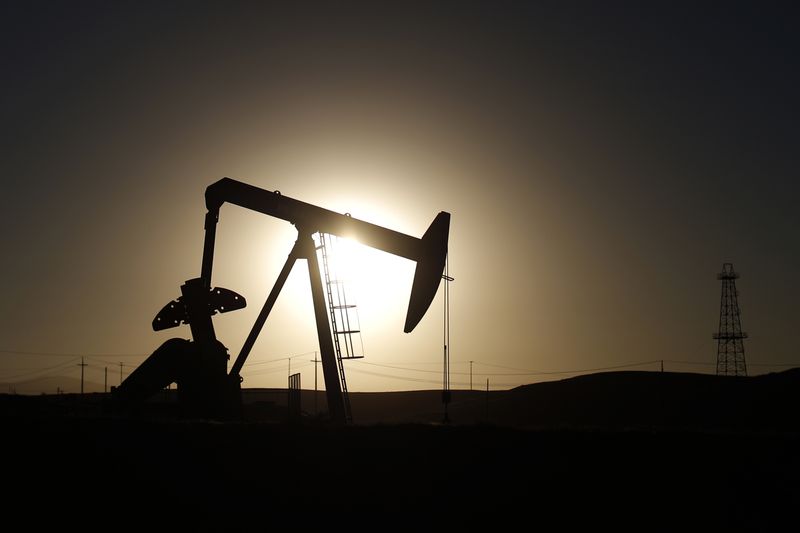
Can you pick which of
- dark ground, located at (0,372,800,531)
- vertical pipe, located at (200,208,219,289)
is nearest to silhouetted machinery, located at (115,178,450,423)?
vertical pipe, located at (200,208,219,289)

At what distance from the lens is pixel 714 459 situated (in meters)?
12.3

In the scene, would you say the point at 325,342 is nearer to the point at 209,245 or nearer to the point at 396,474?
the point at 209,245

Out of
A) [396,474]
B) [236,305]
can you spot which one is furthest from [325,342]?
[396,474]

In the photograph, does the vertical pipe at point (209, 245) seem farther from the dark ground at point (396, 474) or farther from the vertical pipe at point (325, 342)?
the dark ground at point (396, 474)

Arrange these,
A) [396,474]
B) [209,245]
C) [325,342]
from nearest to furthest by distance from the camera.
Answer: [396,474] → [325,342] → [209,245]

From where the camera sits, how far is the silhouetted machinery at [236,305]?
708 inches

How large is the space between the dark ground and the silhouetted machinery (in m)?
4.62

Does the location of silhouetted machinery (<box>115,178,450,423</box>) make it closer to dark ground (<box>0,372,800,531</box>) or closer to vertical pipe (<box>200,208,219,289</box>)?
vertical pipe (<box>200,208,219,289</box>)

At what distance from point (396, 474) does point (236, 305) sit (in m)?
8.59

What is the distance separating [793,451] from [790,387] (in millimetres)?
18771

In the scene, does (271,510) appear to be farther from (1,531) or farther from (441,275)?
(441,275)

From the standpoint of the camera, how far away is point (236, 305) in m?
19.6

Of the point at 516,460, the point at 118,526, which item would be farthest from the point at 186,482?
the point at 516,460

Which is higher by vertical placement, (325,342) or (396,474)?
(325,342)
